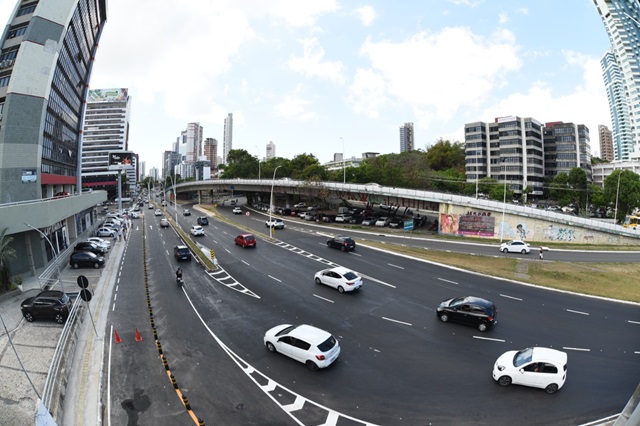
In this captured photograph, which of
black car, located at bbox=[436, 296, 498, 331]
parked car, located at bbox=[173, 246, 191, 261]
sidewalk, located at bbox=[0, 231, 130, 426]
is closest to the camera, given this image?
sidewalk, located at bbox=[0, 231, 130, 426]

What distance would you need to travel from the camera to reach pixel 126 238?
1981 inches

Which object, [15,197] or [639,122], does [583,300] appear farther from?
[639,122]

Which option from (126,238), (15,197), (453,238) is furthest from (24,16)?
(453,238)

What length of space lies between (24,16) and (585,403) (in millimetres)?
65284

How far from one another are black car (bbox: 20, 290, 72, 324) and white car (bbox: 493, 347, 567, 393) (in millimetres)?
22790

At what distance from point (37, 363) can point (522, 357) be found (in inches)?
818

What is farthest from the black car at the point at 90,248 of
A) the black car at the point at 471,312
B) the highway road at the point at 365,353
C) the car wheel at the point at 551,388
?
the car wheel at the point at 551,388

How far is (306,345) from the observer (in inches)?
554

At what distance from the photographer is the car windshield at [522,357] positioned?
1245 centimetres

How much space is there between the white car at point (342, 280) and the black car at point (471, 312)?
6.42 meters

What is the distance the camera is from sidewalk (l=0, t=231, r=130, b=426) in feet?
38.1

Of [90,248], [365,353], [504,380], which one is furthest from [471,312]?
[90,248]

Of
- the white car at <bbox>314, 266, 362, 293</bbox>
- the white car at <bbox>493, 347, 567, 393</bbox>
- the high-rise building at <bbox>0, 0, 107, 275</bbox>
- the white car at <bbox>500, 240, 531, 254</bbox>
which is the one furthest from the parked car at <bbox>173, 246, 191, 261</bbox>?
the white car at <bbox>500, 240, 531, 254</bbox>

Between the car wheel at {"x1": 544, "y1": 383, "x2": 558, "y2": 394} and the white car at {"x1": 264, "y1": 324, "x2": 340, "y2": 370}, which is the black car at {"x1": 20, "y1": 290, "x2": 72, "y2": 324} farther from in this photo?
the car wheel at {"x1": 544, "y1": 383, "x2": 558, "y2": 394}
